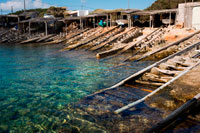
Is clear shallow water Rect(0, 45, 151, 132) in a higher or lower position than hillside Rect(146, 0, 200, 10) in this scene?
lower

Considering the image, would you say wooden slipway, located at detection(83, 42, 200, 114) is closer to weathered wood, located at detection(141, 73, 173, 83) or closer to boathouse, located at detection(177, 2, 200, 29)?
weathered wood, located at detection(141, 73, 173, 83)

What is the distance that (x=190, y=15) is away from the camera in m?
23.6

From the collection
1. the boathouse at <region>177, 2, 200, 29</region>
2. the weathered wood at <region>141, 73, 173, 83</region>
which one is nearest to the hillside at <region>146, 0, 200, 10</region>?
the boathouse at <region>177, 2, 200, 29</region>

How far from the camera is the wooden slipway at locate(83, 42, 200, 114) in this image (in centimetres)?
605

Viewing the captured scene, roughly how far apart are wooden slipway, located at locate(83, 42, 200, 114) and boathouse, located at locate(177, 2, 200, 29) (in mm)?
16587

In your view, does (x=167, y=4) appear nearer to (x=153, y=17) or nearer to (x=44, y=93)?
(x=153, y=17)

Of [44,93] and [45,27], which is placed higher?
[45,27]

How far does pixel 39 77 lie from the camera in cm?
1052

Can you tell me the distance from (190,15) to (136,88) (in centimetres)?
2069

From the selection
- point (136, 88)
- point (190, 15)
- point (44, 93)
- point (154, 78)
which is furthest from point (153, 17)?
point (44, 93)

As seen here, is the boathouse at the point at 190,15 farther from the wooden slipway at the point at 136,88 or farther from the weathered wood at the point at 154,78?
the weathered wood at the point at 154,78

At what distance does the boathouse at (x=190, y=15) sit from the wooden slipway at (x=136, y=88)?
1659cm

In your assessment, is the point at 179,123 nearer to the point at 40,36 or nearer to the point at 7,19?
the point at 40,36

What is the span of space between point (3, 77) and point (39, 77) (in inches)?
90.9
